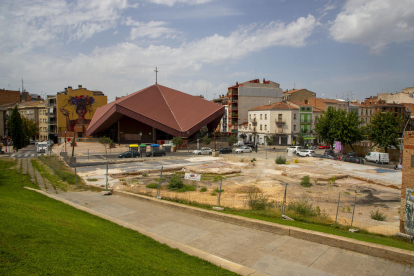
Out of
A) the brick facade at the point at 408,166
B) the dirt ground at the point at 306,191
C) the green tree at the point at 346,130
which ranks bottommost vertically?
the dirt ground at the point at 306,191

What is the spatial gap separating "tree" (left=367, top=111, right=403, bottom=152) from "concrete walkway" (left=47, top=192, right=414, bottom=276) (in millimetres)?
40133

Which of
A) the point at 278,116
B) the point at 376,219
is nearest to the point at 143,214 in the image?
the point at 376,219

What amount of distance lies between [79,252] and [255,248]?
186 inches

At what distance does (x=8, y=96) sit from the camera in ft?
325

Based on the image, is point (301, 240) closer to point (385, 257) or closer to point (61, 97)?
point (385, 257)

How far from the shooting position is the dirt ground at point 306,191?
13297 millimetres

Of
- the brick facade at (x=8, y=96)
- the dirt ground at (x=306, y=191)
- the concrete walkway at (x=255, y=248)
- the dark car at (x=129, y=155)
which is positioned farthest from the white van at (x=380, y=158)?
the brick facade at (x=8, y=96)

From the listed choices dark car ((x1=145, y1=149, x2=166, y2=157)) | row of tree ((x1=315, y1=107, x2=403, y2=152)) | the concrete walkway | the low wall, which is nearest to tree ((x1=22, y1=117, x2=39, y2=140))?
dark car ((x1=145, y1=149, x2=166, y2=157))

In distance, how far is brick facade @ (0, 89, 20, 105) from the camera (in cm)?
9742

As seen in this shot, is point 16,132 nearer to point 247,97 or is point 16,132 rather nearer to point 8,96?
point 247,97

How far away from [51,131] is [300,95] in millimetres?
67015

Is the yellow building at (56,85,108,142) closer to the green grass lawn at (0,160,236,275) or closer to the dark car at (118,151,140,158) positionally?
the dark car at (118,151,140,158)

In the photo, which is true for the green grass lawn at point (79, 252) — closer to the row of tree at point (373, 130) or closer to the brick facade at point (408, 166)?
the brick facade at point (408, 166)

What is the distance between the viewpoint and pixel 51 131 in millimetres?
81750
